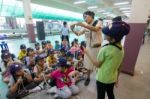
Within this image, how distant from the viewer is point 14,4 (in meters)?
11.5

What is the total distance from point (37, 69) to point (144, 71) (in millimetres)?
2809

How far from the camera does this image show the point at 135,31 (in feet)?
9.53

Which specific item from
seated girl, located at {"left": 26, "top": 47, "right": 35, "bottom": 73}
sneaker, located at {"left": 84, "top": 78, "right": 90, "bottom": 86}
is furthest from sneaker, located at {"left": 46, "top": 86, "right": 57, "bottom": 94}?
seated girl, located at {"left": 26, "top": 47, "right": 35, "bottom": 73}

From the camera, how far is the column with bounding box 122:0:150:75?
2734mm

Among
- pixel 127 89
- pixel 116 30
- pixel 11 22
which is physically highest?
pixel 11 22

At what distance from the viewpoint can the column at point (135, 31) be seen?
8.97 ft

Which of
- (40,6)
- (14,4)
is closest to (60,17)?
(40,6)

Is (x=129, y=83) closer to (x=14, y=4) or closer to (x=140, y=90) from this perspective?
(x=140, y=90)

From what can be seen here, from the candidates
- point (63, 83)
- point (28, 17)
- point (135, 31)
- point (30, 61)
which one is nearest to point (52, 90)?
point (63, 83)

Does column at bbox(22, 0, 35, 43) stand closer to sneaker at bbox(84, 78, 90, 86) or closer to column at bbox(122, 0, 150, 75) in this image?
sneaker at bbox(84, 78, 90, 86)

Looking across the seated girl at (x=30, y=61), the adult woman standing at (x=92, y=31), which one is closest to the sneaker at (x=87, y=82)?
the adult woman standing at (x=92, y=31)

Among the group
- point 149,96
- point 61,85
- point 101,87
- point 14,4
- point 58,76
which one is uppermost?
point 14,4

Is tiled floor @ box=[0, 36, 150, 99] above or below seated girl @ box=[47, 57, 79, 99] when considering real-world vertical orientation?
below

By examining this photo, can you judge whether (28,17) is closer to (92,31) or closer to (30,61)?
(30,61)
